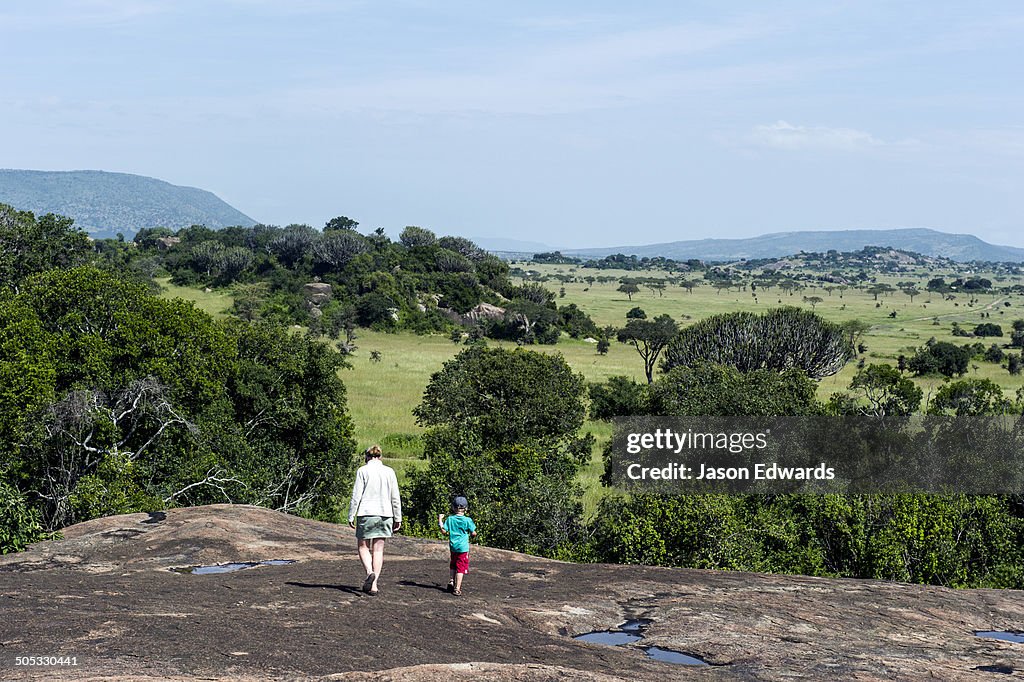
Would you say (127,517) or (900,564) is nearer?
(127,517)

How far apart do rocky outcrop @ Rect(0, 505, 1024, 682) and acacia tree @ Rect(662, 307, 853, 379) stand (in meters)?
42.9

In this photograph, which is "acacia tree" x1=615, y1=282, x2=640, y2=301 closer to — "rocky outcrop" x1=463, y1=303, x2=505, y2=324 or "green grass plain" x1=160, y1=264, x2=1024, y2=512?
"green grass plain" x1=160, y1=264, x2=1024, y2=512

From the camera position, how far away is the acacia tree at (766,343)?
2344 inches

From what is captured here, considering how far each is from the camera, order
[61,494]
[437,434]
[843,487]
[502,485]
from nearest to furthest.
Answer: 1. [61,494]
2. [843,487]
3. [502,485]
4. [437,434]

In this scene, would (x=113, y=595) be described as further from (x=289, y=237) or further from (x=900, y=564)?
(x=289, y=237)

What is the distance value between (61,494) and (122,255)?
118 m

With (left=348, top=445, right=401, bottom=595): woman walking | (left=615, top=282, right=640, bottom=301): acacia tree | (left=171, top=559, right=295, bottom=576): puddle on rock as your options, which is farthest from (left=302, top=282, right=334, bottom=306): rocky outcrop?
(left=348, top=445, right=401, bottom=595): woman walking

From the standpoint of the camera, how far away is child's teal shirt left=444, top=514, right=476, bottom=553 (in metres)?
14.3

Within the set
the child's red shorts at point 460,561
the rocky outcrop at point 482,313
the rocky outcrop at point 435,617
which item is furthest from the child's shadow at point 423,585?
the rocky outcrop at point 482,313

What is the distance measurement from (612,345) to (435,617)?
9007 cm

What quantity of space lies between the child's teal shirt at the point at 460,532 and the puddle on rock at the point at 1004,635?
737cm

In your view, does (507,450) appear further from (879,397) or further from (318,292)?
(318,292)

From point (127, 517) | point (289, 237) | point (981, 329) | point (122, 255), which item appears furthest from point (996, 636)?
point (122, 255)

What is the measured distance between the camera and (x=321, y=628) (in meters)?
12.1
